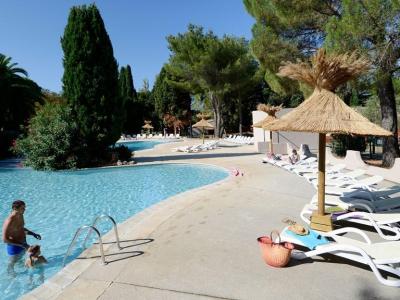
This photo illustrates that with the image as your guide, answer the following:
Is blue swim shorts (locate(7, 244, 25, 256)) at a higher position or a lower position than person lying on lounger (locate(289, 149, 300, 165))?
lower

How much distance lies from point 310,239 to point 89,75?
16.0 metres

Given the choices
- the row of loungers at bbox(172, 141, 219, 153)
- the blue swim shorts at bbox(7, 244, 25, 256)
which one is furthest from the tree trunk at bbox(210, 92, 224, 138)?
the blue swim shorts at bbox(7, 244, 25, 256)

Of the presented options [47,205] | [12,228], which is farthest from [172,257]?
[47,205]

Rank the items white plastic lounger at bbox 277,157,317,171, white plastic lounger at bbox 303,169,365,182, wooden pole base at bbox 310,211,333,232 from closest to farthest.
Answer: wooden pole base at bbox 310,211,333,232, white plastic lounger at bbox 303,169,365,182, white plastic lounger at bbox 277,157,317,171

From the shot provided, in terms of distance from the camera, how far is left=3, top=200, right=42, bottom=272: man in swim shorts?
5.58m

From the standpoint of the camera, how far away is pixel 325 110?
5.72 m

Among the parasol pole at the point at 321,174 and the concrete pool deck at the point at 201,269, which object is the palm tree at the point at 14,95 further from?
the parasol pole at the point at 321,174

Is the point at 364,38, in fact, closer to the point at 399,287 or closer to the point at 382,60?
the point at 382,60

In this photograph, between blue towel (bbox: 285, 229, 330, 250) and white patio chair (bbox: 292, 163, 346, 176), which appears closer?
blue towel (bbox: 285, 229, 330, 250)

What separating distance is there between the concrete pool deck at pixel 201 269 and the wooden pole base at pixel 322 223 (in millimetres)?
636

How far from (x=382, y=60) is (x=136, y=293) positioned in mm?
11497

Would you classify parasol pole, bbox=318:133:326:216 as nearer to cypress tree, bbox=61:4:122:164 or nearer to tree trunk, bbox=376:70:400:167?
tree trunk, bbox=376:70:400:167

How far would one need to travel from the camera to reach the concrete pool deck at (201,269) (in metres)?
3.90

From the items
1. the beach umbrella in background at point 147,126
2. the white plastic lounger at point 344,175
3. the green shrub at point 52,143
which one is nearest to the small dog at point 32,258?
the white plastic lounger at point 344,175
